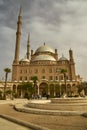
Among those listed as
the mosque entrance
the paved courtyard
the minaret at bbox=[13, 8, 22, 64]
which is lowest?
the paved courtyard

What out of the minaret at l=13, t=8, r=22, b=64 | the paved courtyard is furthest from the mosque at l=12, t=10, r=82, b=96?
the paved courtyard

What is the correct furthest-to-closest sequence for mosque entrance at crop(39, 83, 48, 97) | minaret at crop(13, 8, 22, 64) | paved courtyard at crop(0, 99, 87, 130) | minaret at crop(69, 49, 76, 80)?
minaret at crop(69, 49, 76, 80), minaret at crop(13, 8, 22, 64), mosque entrance at crop(39, 83, 48, 97), paved courtyard at crop(0, 99, 87, 130)

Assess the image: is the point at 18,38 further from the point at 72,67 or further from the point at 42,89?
the point at 72,67

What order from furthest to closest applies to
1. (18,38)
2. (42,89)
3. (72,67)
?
(72,67) → (18,38) → (42,89)

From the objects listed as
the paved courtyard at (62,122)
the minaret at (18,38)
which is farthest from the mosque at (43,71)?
the paved courtyard at (62,122)

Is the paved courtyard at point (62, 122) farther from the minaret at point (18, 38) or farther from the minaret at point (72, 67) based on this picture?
the minaret at point (72, 67)

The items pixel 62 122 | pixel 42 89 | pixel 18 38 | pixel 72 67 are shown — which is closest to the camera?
pixel 62 122

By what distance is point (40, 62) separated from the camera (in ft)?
233

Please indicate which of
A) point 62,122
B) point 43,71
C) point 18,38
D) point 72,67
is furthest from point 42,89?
point 62,122

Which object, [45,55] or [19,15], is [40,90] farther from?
[19,15]

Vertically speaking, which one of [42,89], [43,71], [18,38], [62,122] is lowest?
[62,122]

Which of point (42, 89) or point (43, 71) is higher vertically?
point (43, 71)

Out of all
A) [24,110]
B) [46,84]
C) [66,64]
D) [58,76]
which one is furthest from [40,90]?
[24,110]

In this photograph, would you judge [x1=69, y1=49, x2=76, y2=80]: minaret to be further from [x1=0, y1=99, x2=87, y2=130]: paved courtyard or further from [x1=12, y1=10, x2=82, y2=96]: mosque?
[x1=0, y1=99, x2=87, y2=130]: paved courtyard
